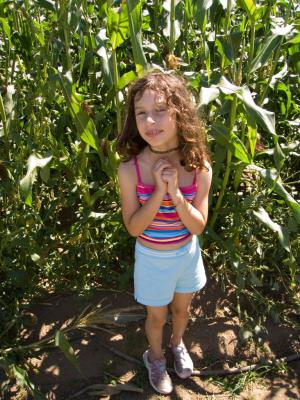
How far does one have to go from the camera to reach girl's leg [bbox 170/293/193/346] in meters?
2.29

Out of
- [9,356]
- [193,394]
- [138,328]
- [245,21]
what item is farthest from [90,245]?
[245,21]

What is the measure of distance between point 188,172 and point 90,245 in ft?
3.13

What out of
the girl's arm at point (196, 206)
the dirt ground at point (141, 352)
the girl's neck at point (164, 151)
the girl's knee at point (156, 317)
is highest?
the girl's neck at point (164, 151)

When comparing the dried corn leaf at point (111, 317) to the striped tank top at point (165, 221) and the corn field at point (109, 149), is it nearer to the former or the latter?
the corn field at point (109, 149)

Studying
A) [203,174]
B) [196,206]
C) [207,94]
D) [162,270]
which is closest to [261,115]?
[207,94]

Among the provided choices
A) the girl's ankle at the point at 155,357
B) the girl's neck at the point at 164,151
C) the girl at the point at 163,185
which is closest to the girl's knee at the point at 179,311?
the girl at the point at 163,185

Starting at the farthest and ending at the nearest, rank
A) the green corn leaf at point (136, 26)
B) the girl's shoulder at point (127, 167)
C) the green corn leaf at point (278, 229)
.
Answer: the green corn leaf at point (278, 229), the green corn leaf at point (136, 26), the girl's shoulder at point (127, 167)

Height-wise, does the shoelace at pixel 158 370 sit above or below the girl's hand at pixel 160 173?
below

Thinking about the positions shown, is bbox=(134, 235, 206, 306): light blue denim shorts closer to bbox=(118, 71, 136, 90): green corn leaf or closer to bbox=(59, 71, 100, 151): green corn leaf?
bbox=(59, 71, 100, 151): green corn leaf

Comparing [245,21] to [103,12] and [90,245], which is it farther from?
[90,245]

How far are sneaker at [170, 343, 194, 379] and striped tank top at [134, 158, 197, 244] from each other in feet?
2.38

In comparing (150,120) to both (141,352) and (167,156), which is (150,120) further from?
(141,352)

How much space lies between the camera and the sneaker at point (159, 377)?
7.84ft

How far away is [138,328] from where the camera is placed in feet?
8.77
